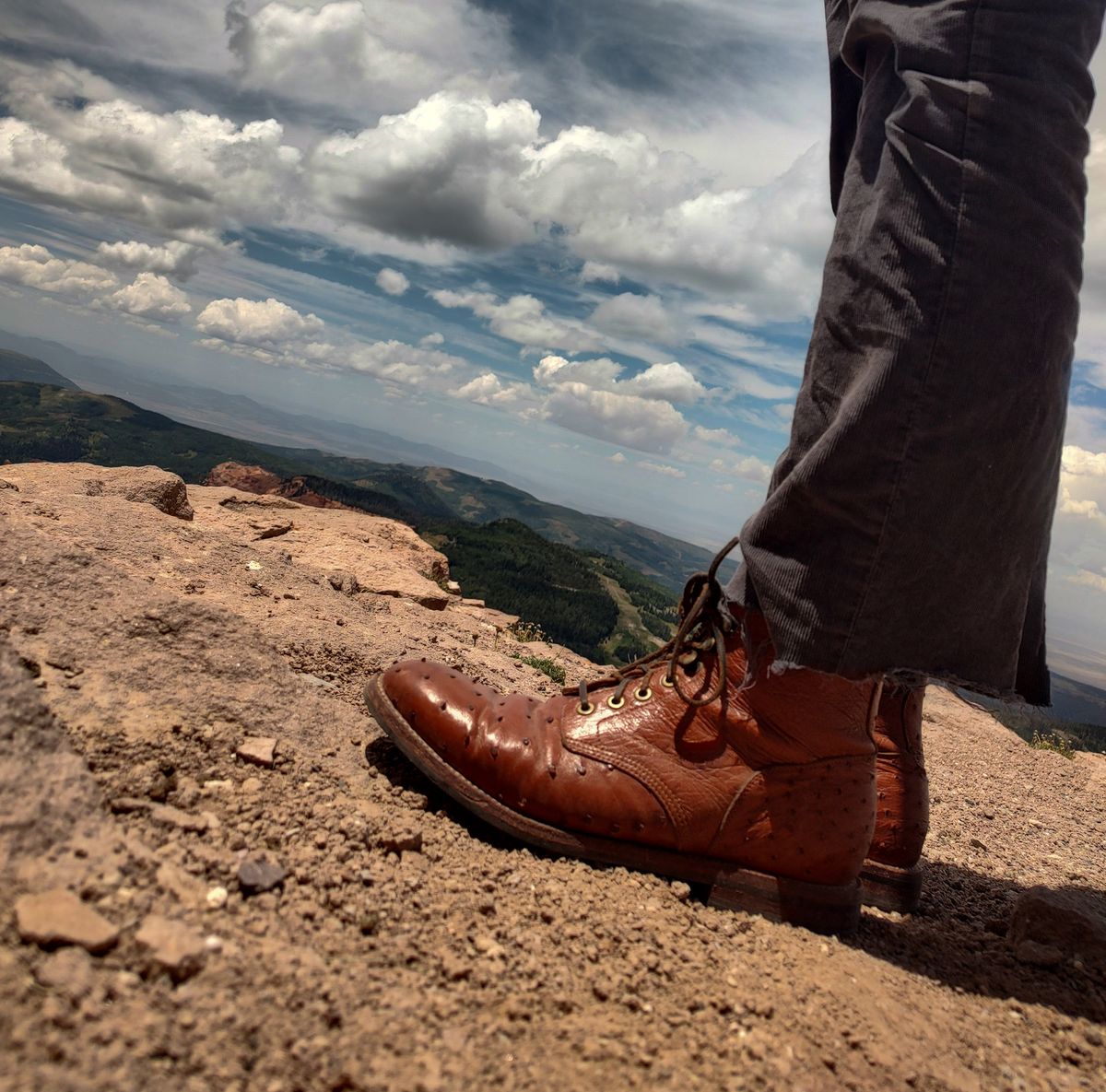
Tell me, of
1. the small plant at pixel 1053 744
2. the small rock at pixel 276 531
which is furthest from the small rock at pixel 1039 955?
the small rock at pixel 276 531

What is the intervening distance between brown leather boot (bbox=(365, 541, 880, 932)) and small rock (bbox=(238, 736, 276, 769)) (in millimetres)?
372

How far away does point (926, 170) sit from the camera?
58.6 inches

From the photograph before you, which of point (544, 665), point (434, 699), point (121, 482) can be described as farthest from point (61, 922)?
point (121, 482)

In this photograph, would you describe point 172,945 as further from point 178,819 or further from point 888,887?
point 888,887

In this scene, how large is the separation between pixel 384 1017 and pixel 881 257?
1685mm

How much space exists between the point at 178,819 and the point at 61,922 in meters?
0.46

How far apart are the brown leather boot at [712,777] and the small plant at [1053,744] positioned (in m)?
6.84

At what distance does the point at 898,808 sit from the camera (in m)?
2.21

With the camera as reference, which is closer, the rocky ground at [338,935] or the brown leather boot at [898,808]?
the rocky ground at [338,935]

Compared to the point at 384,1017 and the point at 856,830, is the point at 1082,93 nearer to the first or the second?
the point at 856,830

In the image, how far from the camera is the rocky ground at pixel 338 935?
97 cm

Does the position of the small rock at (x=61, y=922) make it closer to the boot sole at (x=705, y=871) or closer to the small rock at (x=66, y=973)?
the small rock at (x=66, y=973)

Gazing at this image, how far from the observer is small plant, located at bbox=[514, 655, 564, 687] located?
18.1 feet

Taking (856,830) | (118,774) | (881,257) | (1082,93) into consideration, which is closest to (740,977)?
(856,830)
